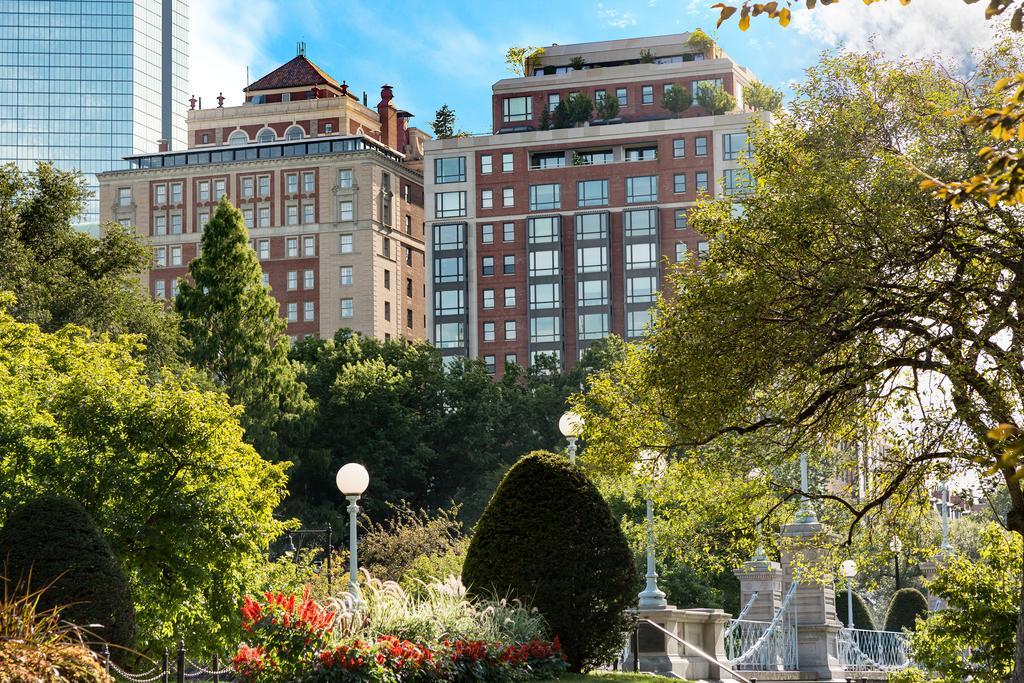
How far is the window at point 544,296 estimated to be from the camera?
107688mm

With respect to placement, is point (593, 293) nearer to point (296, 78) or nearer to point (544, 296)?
point (544, 296)

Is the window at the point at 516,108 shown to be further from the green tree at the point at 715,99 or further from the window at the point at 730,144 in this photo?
the window at the point at 730,144

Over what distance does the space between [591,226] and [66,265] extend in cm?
6264

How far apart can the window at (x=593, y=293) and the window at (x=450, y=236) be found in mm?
Answer: 10342

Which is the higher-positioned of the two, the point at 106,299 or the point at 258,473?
the point at 106,299

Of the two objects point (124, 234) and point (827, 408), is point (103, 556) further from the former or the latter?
point (124, 234)

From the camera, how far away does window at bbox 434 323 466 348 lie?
359ft

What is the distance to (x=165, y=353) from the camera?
53.7m

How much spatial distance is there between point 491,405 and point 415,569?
40764mm

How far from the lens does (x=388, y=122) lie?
12875 centimetres

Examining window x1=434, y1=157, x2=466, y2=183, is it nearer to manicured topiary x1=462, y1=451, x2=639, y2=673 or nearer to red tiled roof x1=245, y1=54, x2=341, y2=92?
red tiled roof x1=245, y1=54, x2=341, y2=92

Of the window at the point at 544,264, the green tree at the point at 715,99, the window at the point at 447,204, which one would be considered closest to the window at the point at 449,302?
the window at the point at 544,264

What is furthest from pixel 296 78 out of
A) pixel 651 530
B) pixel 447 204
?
pixel 651 530

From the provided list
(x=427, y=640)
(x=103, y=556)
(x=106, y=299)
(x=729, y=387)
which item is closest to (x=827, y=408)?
(x=729, y=387)
